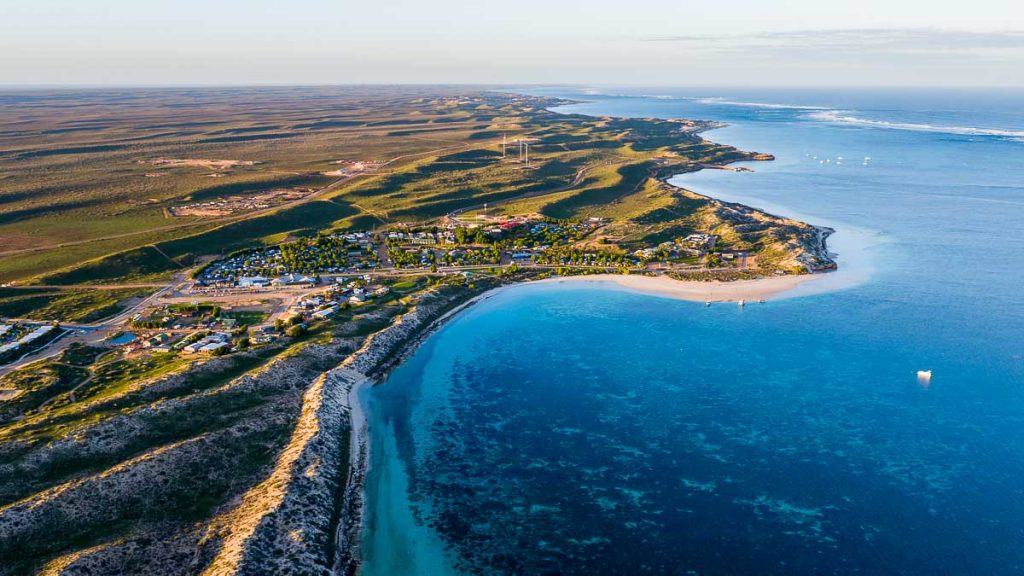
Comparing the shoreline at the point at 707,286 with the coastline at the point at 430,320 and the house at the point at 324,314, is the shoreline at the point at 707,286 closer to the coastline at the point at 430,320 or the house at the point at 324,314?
the coastline at the point at 430,320

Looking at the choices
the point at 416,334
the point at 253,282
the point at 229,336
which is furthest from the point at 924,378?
the point at 253,282

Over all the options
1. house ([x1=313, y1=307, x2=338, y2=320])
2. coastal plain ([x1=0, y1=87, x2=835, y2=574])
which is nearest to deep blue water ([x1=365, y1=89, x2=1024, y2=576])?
coastal plain ([x1=0, y1=87, x2=835, y2=574])

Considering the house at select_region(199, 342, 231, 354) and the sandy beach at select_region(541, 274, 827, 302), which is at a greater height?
the sandy beach at select_region(541, 274, 827, 302)

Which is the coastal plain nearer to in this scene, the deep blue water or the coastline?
the coastline

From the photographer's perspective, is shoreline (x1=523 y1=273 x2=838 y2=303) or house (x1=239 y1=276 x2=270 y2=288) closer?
shoreline (x1=523 y1=273 x2=838 y2=303)

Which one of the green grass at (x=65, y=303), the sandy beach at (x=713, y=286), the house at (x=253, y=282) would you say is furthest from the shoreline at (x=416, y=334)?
the green grass at (x=65, y=303)

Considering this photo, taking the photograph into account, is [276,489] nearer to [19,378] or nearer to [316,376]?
[316,376]
